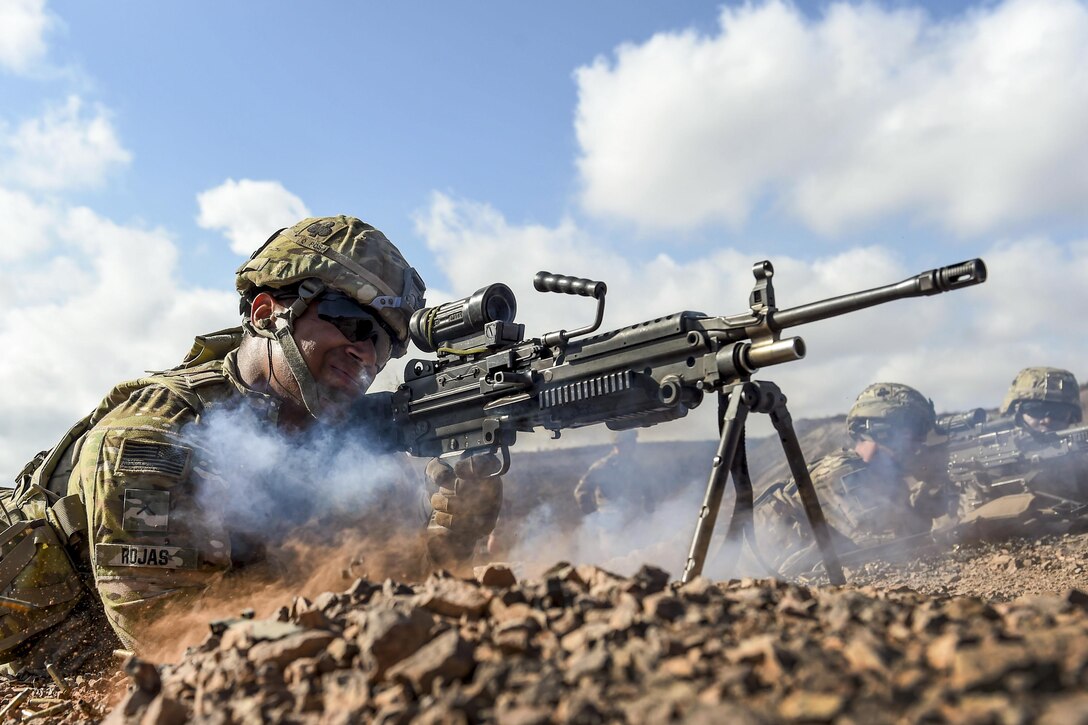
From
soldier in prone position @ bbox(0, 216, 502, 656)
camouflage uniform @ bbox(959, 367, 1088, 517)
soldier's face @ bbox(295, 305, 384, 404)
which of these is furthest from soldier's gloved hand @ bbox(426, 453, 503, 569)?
camouflage uniform @ bbox(959, 367, 1088, 517)

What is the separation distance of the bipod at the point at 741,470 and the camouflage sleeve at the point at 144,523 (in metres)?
2.61

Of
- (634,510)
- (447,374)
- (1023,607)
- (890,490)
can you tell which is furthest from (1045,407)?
(1023,607)

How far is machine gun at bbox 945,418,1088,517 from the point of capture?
359 inches

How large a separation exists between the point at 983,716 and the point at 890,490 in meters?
8.73

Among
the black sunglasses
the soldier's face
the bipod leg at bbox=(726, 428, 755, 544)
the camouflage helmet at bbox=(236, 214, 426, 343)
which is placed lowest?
the bipod leg at bbox=(726, 428, 755, 544)

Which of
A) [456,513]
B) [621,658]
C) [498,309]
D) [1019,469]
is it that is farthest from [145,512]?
[1019,469]

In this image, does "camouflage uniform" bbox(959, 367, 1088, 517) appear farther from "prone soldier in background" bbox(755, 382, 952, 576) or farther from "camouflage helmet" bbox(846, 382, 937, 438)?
"camouflage helmet" bbox(846, 382, 937, 438)

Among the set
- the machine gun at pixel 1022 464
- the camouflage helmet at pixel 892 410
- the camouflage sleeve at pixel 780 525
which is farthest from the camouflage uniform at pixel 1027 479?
the camouflage sleeve at pixel 780 525

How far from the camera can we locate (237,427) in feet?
16.5

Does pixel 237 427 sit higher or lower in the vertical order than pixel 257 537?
higher

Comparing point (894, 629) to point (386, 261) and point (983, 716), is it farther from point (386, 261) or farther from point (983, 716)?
point (386, 261)

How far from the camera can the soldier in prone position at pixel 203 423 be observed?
4211 millimetres

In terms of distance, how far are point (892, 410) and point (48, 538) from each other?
30.4ft

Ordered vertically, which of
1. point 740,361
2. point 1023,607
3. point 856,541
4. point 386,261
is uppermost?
point 386,261
